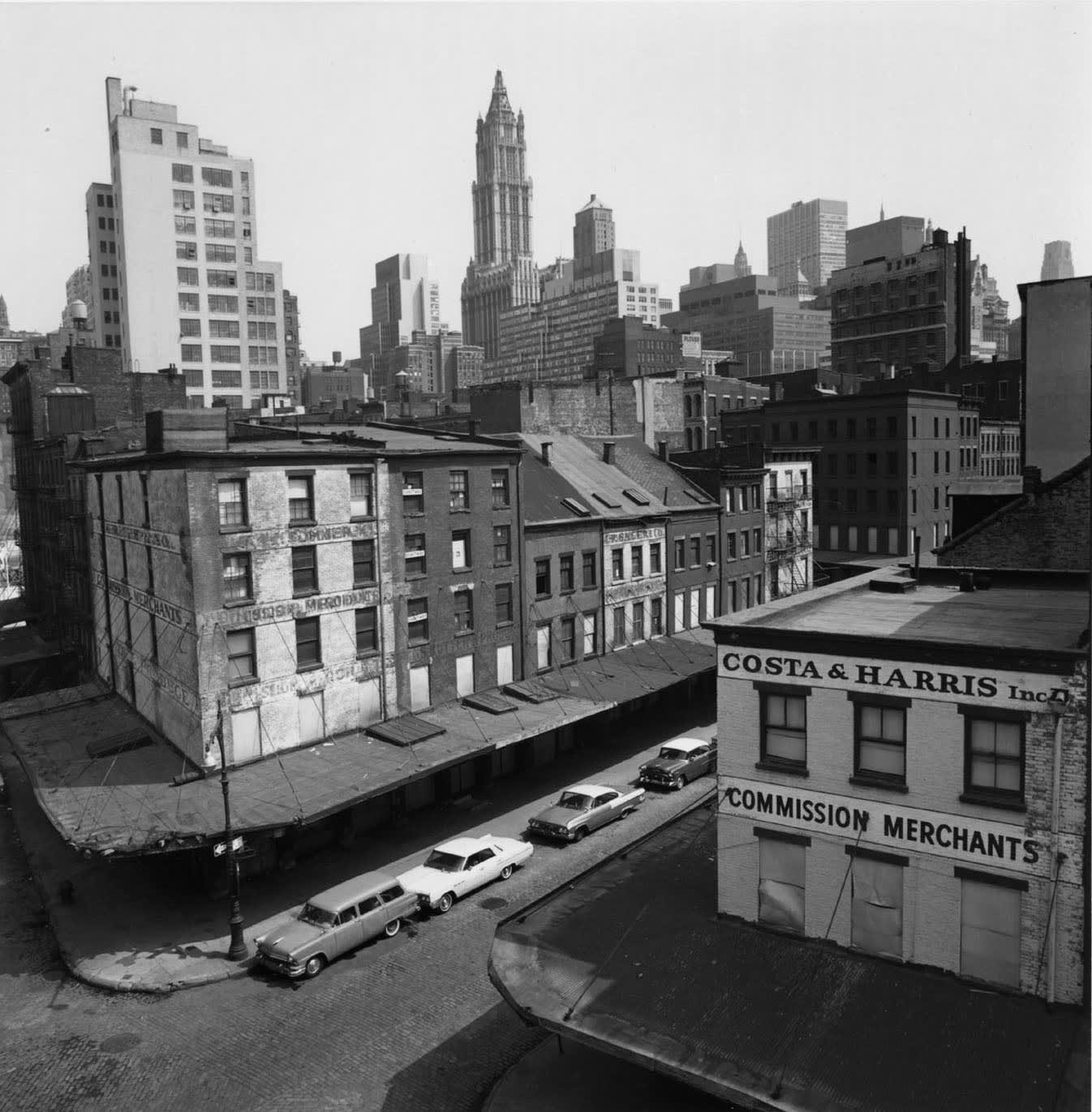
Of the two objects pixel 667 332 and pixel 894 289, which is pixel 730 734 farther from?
pixel 667 332

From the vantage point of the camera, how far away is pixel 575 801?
119ft

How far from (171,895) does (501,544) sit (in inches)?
754

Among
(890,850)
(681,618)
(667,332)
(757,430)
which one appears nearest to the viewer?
(890,850)

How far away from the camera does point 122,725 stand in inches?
1529

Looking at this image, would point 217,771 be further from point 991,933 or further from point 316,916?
point 991,933

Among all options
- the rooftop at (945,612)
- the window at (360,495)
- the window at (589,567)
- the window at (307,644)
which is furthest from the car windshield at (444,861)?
the window at (589,567)

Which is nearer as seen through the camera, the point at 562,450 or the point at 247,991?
the point at 247,991

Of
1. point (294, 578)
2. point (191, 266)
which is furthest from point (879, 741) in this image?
point (191, 266)

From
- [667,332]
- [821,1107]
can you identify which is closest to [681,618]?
[821,1107]

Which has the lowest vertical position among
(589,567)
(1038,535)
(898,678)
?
(589,567)

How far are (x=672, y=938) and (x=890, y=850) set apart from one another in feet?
17.0

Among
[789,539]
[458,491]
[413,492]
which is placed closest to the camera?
[413,492]

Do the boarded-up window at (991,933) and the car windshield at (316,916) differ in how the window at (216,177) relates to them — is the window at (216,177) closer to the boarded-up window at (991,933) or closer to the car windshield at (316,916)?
the car windshield at (316,916)

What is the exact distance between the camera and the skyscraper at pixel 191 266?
316ft
